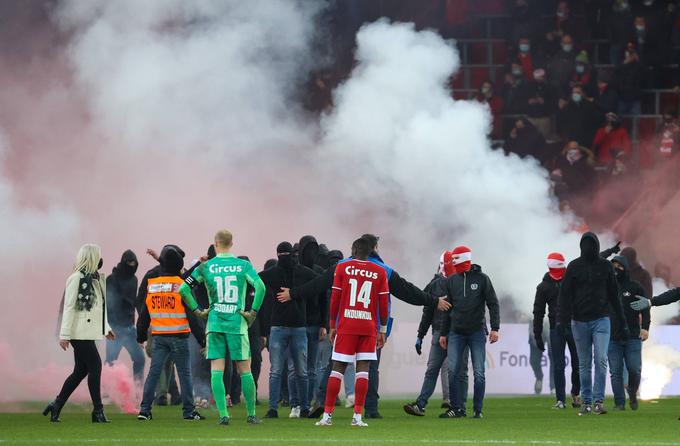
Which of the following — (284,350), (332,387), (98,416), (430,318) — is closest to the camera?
(332,387)

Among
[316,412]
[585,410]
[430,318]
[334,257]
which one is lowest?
[316,412]

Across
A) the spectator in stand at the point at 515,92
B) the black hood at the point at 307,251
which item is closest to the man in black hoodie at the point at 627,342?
the black hood at the point at 307,251

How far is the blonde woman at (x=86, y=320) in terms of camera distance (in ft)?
45.8

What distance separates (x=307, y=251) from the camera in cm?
1612

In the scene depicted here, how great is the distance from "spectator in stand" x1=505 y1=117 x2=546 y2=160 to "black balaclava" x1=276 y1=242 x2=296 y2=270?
1155 cm

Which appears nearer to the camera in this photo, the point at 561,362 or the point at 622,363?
the point at 622,363

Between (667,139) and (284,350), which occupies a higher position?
(667,139)

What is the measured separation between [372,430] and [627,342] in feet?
17.8

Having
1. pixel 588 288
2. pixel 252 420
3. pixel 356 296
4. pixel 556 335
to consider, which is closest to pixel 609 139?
pixel 556 335

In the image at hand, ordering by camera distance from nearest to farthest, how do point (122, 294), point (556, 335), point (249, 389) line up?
1. point (249, 389)
2. point (556, 335)
3. point (122, 294)

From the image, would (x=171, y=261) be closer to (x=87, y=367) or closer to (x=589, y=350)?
(x=87, y=367)

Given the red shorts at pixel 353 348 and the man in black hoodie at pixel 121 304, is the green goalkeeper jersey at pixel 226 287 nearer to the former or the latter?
the red shorts at pixel 353 348

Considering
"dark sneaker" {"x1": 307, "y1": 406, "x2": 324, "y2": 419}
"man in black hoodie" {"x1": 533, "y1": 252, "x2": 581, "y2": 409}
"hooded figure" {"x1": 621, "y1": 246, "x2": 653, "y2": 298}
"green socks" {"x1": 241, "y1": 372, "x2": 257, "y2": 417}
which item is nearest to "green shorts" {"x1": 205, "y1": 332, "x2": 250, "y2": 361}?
"green socks" {"x1": 241, "y1": 372, "x2": 257, "y2": 417}

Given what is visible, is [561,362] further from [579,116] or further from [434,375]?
[579,116]
